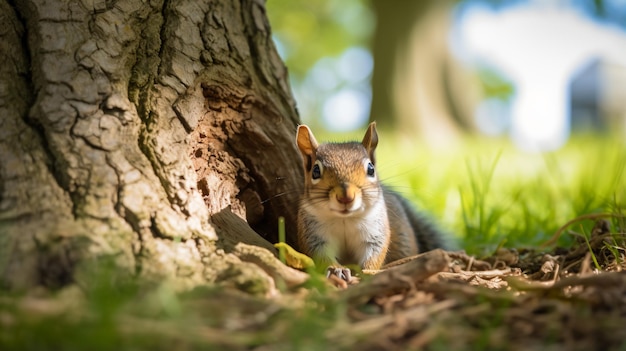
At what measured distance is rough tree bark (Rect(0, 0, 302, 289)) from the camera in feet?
6.05

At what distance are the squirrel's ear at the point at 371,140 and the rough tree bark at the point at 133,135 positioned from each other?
351 millimetres

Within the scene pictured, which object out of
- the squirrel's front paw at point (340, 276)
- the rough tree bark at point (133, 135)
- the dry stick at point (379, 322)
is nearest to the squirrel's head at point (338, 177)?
the rough tree bark at point (133, 135)

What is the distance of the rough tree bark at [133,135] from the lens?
6.05 feet

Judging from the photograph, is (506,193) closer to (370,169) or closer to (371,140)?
(371,140)

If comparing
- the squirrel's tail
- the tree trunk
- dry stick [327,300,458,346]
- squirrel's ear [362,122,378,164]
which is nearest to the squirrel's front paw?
dry stick [327,300,458,346]

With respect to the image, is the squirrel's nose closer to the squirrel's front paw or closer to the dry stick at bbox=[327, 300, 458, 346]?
the squirrel's front paw

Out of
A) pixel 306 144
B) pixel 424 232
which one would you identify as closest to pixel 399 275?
pixel 306 144

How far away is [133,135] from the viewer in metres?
2.18

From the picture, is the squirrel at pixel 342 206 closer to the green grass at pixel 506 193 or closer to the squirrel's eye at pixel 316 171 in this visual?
the squirrel's eye at pixel 316 171

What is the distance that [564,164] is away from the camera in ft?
18.4

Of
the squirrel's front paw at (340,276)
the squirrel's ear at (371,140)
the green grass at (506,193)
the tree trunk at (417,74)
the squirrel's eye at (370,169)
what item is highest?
the tree trunk at (417,74)

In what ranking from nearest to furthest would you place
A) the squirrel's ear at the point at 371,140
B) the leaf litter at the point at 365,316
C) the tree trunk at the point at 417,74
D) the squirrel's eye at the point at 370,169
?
the leaf litter at the point at 365,316
the squirrel's eye at the point at 370,169
the squirrel's ear at the point at 371,140
the tree trunk at the point at 417,74

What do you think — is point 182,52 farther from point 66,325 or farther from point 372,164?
point 66,325

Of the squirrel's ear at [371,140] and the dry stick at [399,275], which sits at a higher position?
the squirrel's ear at [371,140]
